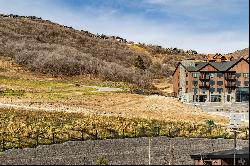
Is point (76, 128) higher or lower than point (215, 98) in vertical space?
lower

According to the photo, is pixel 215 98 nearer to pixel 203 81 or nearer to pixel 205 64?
pixel 203 81

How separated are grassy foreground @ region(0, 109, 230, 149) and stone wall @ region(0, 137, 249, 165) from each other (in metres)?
3.59

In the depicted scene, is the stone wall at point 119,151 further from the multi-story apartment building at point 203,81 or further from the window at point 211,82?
the window at point 211,82

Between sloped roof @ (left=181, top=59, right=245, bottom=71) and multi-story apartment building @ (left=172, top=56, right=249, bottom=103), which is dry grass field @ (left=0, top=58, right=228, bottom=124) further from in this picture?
sloped roof @ (left=181, top=59, right=245, bottom=71)

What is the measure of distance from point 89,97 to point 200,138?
43.3m

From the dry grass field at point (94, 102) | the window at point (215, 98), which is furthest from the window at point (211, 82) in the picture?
the dry grass field at point (94, 102)

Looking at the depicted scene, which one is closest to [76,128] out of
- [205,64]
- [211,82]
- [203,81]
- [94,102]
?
[94,102]

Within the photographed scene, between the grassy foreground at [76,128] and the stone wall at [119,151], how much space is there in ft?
11.8

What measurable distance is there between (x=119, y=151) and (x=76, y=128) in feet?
51.4

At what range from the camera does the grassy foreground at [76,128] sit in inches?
2175

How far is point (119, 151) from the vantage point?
46.4 metres

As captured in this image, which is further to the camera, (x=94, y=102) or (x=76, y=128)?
(x=94, y=102)

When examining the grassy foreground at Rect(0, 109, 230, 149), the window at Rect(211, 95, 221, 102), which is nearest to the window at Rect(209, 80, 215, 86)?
the window at Rect(211, 95, 221, 102)

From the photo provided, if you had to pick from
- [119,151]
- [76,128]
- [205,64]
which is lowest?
[119,151]
